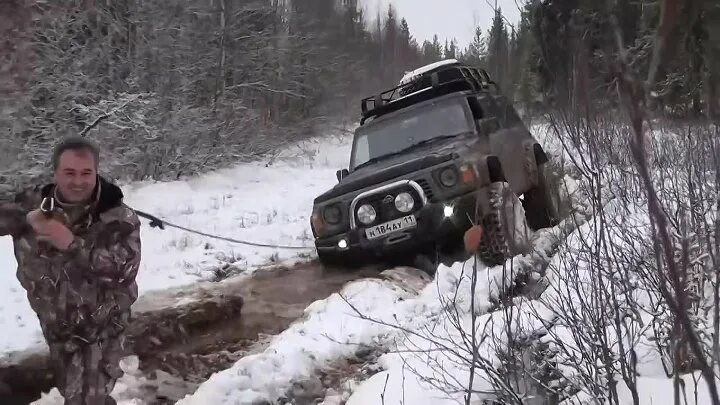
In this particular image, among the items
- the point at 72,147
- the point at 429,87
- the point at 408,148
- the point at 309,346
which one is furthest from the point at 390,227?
the point at 72,147

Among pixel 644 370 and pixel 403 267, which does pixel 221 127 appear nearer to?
pixel 403 267

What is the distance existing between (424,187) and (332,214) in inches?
35.5

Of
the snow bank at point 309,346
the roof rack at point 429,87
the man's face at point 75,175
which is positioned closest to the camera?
the man's face at point 75,175

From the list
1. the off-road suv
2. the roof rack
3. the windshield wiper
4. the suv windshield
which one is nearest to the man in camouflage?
the off-road suv

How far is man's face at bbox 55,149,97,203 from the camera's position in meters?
2.42

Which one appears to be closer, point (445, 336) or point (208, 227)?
point (445, 336)

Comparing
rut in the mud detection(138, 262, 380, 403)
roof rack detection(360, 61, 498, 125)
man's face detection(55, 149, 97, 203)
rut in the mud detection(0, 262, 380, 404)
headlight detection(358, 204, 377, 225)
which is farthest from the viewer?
roof rack detection(360, 61, 498, 125)

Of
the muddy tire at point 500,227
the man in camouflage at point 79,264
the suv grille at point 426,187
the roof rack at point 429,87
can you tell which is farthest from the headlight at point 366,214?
the man in camouflage at point 79,264

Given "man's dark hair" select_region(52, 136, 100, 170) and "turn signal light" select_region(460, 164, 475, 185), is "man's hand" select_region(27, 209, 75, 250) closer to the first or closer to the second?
"man's dark hair" select_region(52, 136, 100, 170)

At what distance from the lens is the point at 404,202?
201 inches

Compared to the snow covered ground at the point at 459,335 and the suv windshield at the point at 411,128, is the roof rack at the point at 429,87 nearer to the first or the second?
the suv windshield at the point at 411,128

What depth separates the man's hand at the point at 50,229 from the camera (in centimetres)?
227

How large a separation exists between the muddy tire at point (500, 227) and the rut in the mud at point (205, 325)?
1184 mm

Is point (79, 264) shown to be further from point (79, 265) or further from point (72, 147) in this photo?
point (72, 147)
